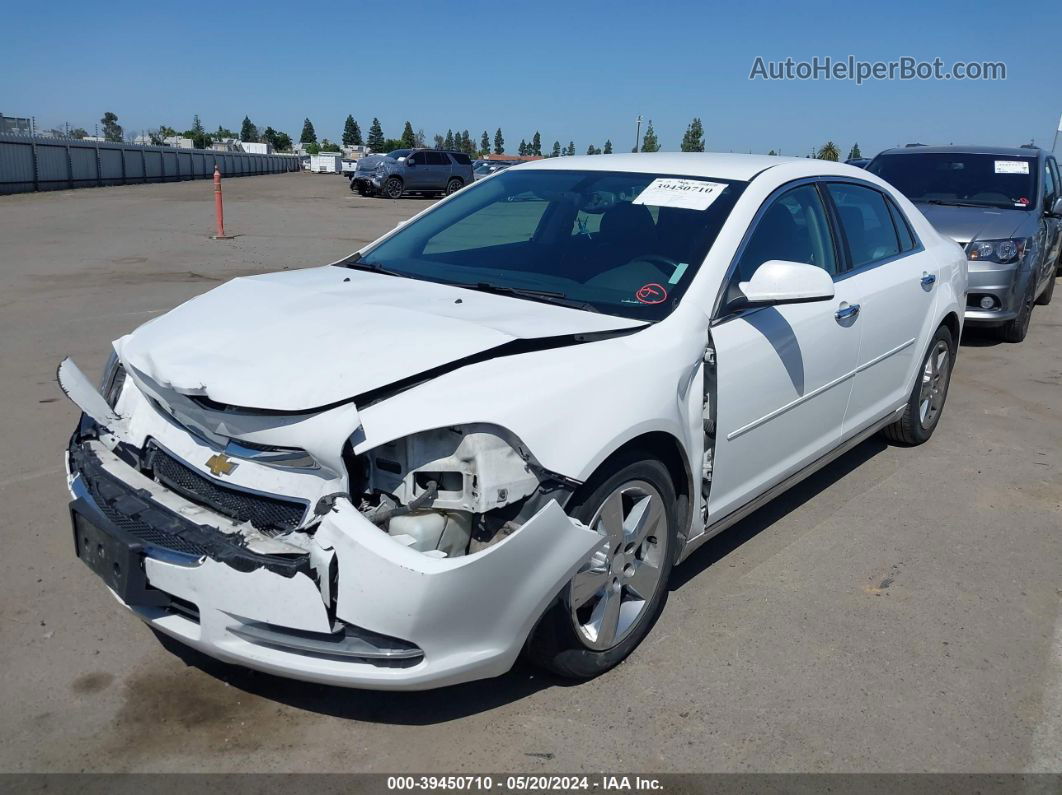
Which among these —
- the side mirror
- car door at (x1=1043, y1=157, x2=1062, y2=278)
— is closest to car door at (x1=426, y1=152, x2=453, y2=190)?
car door at (x1=1043, y1=157, x2=1062, y2=278)

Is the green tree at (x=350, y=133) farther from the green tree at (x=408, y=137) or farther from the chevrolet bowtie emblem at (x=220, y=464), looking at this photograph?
the chevrolet bowtie emblem at (x=220, y=464)

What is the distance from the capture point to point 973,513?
471 cm

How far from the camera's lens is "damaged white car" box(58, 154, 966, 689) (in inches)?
99.0

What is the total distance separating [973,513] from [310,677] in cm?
363

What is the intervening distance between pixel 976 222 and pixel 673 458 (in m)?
6.71

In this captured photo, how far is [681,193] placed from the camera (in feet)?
12.6

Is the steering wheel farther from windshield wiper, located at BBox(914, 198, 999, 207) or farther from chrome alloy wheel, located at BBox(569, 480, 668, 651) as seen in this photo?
windshield wiper, located at BBox(914, 198, 999, 207)

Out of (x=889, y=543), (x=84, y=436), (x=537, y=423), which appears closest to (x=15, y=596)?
(x=84, y=436)

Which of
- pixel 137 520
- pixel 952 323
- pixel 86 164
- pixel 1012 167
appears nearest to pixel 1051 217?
pixel 1012 167

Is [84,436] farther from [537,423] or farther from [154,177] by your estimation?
[154,177]

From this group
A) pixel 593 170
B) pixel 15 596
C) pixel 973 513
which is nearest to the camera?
pixel 15 596

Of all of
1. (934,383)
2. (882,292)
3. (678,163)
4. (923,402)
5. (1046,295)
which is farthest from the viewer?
(1046,295)

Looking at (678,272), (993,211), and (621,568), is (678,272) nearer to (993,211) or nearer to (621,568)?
(621,568)

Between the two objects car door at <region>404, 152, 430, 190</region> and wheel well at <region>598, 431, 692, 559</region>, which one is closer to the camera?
wheel well at <region>598, 431, 692, 559</region>
